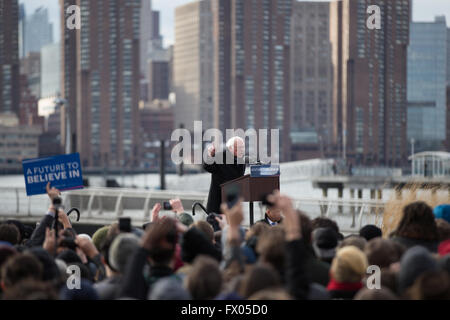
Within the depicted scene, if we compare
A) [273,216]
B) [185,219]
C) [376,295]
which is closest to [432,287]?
[376,295]

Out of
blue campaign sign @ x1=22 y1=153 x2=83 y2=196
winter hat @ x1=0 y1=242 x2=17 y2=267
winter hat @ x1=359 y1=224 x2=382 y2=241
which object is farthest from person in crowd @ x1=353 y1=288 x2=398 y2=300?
blue campaign sign @ x1=22 y1=153 x2=83 y2=196

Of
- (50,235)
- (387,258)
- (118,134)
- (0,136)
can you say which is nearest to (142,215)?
(50,235)

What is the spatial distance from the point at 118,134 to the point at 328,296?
188 meters

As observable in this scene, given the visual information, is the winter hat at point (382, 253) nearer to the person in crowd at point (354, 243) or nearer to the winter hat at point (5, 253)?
the person in crowd at point (354, 243)

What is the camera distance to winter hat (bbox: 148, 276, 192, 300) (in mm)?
4645

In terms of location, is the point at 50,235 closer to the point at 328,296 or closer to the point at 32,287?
the point at 32,287

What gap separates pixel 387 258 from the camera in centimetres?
534

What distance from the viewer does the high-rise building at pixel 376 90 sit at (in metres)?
174

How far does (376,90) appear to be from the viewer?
180375 mm

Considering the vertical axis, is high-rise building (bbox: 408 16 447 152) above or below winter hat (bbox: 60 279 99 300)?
above

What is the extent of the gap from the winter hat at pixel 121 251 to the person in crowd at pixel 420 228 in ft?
6.30

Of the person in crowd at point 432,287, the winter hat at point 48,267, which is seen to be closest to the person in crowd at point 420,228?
the person in crowd at point 432,287

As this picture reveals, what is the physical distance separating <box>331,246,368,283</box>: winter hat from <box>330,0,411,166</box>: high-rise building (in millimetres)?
167428

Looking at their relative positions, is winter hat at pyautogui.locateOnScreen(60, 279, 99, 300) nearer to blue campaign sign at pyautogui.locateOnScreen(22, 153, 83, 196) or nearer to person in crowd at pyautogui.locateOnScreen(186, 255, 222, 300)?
person in crowd at pyautogui.locateOnScreen(186, 255, 222, 300)
